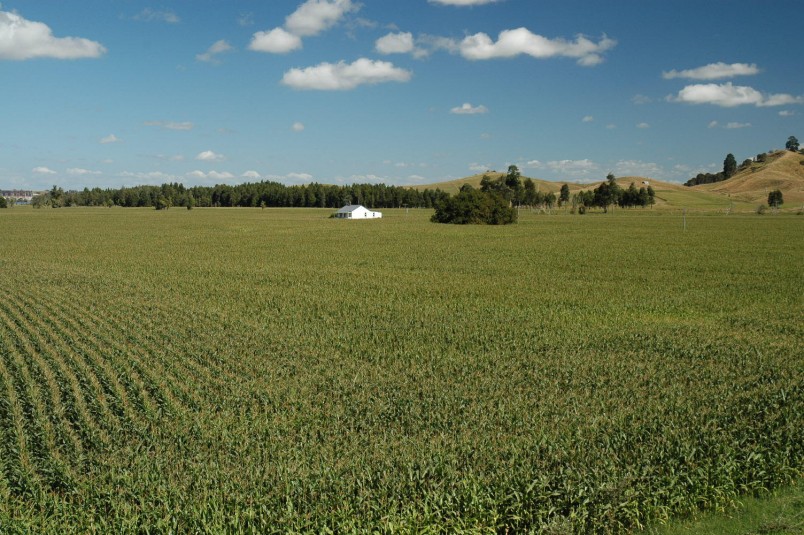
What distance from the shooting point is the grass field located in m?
7.16

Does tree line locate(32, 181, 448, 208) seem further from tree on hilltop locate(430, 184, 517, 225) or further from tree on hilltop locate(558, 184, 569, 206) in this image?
tree on hilltop locate(430, 184, 517, 225)

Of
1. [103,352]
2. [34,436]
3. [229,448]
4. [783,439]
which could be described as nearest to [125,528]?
[229,448]

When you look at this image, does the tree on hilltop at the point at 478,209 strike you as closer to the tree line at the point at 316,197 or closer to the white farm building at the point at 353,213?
the white farm building at the point at 353,213

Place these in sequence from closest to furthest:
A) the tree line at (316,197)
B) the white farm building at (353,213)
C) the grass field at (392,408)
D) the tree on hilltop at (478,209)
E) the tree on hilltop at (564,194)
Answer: the grass field at (392,408)
the tree on hilltop at (478,209)
the white farm building at (353,213)
the tree on hilltop at (564,194)
the tree line at (316,197)

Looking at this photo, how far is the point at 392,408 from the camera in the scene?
33.7ft

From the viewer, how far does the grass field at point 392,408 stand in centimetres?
716

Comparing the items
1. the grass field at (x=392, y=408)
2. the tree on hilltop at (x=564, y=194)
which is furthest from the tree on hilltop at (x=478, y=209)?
the tree on hilltop at (x=564, y=194)

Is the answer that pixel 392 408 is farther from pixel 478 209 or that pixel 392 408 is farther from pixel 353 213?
pixel 353 213

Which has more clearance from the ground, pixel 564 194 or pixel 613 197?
pixel 564 194

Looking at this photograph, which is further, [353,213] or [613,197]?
[613,197]

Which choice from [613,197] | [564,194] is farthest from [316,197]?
[613,197]

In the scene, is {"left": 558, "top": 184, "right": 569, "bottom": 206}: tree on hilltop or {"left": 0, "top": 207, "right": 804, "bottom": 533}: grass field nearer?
{"left": 0, "top": 207, "right": 804, "bottom": 533}: grass field

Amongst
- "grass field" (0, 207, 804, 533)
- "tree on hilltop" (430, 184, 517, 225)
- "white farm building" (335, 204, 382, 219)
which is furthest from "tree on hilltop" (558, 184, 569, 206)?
"grass field" (0, 207, 804, 533)

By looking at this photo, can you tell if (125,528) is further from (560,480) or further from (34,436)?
(560,480)
